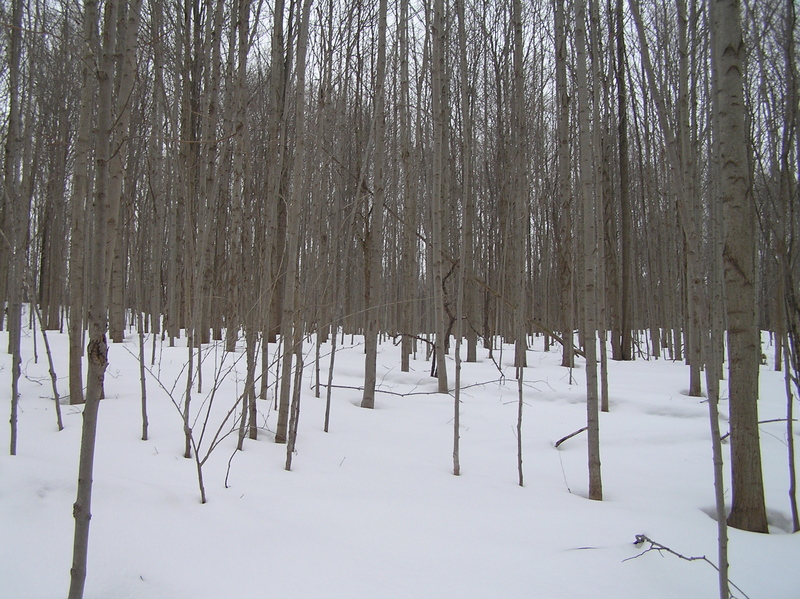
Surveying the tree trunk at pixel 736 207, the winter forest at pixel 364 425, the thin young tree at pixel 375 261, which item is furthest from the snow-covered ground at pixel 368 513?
the tree trunk at pixel 736 207

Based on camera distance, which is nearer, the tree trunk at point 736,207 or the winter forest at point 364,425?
the winter forest at point 364,425

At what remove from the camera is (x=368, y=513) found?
231 centimetres

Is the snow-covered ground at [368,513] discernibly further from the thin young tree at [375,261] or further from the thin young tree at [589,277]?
the thin young tree at [375,261]

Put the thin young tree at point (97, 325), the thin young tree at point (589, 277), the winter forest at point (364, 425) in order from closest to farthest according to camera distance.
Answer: the thin young tree at point (97, 325), the winter forest at point (364, 425), the thin young tree at point (589, 277)

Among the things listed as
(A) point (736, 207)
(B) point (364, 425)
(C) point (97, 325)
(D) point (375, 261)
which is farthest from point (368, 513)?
(D) point (375, 261)

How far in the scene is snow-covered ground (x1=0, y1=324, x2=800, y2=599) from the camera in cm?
168

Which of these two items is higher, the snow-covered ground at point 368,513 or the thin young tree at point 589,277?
the thin young tree at point 589,277

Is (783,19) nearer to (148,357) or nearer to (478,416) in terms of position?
(478,416)

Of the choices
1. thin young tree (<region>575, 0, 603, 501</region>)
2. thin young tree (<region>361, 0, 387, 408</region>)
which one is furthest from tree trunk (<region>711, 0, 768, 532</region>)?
thin young tree (<region>361, 0, 387, 408</region>)

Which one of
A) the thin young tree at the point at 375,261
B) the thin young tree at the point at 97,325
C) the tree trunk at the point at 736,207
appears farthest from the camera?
the thin young tree at the point at 375,261

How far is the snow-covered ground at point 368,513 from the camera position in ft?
5.51

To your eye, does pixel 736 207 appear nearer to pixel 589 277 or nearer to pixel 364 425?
pixel 589 277

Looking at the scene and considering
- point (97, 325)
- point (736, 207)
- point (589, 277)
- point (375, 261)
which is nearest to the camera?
point (97, 325)

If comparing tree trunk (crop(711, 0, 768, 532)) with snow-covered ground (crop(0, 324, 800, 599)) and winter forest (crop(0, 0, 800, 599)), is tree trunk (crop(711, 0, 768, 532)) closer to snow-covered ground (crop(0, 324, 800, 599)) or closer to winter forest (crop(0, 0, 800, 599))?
winter forest (crop(0, 0, 800, 599))
